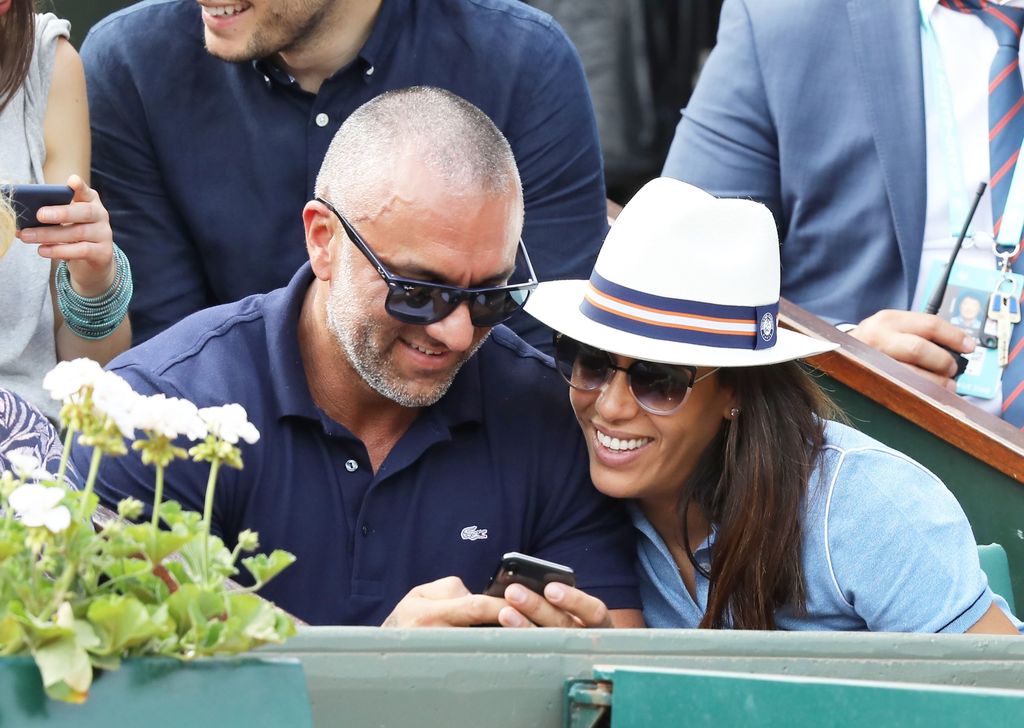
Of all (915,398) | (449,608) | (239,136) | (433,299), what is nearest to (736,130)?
(915,398)

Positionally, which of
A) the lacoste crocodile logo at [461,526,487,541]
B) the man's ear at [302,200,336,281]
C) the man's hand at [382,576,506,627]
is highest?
the man's ear at [302,200,336,281]

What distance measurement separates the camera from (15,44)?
269cm

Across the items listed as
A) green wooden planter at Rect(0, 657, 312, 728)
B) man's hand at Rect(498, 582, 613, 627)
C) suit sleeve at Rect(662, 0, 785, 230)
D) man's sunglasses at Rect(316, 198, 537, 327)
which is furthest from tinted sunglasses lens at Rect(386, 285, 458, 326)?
suit sleeve at Rect(662, 0, 785, 230)

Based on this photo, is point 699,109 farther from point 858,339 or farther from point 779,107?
point 858,339

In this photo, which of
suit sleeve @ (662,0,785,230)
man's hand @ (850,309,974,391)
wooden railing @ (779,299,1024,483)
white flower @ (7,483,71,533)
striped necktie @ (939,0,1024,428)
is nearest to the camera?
white flower @ (7,483,71,533)

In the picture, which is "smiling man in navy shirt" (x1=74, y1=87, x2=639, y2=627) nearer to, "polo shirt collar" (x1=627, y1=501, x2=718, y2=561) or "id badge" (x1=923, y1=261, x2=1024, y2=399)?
"polo shirt collar" (x1=627, y1=501, x2=718, y2=561)

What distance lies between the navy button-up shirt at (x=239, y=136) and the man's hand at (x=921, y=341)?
645 mm

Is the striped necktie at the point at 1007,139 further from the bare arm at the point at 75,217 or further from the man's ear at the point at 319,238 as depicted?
the bare arm at the point at 75,217

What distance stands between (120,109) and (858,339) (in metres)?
1.57

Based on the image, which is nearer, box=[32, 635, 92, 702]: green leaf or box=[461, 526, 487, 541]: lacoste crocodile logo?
box=[32, 635, 92, 702]: green leaf

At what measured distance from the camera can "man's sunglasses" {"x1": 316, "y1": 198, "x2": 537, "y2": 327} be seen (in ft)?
7.61

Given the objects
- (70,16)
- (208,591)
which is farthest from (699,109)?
(208,591)

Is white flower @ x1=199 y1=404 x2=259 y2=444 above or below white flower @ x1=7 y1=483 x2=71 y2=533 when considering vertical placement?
above

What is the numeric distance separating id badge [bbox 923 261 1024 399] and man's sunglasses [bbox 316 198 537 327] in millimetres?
1257
